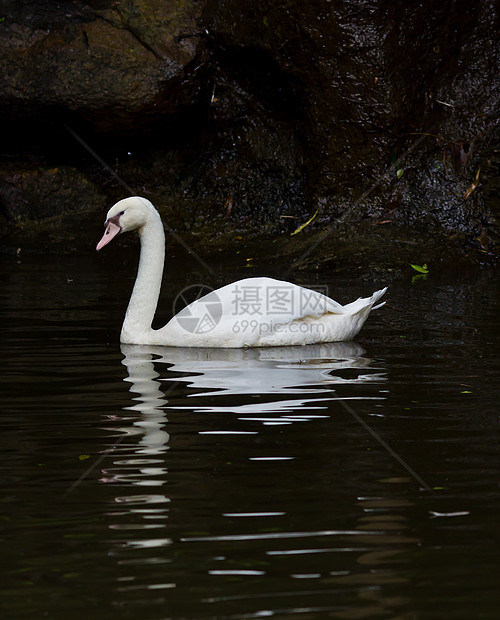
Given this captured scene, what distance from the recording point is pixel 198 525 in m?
3.40

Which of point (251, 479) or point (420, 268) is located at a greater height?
point (420, 268)

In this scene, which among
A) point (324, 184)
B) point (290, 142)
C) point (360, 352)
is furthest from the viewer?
point (290, 142)

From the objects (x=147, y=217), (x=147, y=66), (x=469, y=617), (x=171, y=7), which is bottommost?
(x=469, y=617)

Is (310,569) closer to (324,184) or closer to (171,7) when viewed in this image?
(324,184)

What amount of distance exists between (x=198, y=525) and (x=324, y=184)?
9212 mm

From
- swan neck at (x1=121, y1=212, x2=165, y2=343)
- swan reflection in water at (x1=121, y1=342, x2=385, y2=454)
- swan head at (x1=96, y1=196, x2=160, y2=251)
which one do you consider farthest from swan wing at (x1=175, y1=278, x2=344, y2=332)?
swan head at (x1=96, y1=196, x2=160, y2=251)

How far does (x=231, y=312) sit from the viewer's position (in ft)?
21.8

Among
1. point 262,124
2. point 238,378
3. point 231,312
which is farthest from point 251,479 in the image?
point 262,124

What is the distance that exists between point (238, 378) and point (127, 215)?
1.91 meters

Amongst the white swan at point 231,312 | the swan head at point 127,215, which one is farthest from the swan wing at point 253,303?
the swan head at point 127,215

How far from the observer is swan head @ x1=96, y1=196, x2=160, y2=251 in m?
7.21

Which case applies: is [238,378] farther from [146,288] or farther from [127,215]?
[127,215]

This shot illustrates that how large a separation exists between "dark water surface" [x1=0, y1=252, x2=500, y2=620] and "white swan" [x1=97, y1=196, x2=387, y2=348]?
130 mm

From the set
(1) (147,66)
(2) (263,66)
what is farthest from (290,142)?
(1) (147,66)
